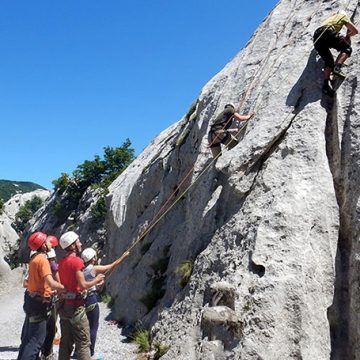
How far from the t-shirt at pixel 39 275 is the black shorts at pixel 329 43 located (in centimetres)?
918

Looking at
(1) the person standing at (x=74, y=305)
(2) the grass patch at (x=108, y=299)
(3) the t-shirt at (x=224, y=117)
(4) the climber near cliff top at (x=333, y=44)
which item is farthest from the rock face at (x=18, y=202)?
(4) the climber near cliff top at (x=333, y=44)

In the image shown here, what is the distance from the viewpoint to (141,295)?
16.5 m

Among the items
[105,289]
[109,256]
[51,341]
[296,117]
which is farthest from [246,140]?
[109,256]

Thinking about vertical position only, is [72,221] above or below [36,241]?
above

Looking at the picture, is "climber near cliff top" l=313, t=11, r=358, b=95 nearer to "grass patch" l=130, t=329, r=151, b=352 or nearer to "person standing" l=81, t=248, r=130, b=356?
"person standing" l=81, t=248, r=130, b=356

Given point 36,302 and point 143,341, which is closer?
point 36,302

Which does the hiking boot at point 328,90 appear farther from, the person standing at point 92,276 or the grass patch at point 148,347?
the grass patch at point 148,347

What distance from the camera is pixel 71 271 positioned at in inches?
350

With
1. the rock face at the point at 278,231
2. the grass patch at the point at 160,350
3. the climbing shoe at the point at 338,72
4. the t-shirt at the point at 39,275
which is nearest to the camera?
the rock face at the point at 278,231

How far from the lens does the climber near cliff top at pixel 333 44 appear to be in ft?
37.9

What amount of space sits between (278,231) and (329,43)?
19.4 feet

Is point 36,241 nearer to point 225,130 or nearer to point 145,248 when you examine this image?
point 225,130

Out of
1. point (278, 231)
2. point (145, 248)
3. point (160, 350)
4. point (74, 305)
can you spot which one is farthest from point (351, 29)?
point (145, 248)

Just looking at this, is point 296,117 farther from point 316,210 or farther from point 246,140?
point 316,210
